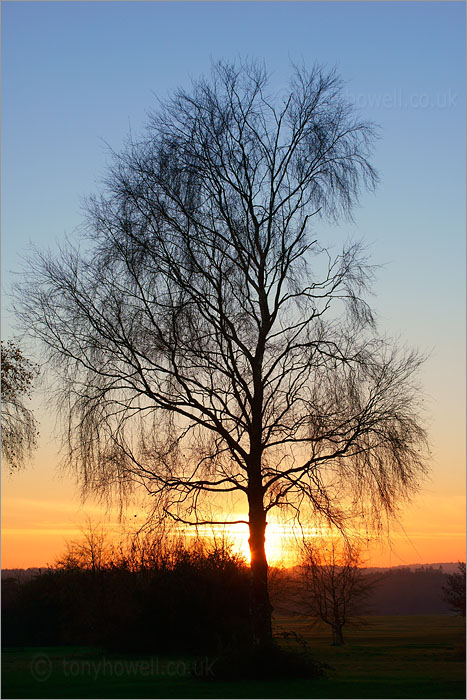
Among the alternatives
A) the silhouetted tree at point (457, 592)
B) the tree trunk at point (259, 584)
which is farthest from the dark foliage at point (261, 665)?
the silhouetted tree at point (457, 592)

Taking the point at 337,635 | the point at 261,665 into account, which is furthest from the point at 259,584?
the point at 337,635

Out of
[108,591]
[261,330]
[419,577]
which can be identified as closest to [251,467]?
[261,330]

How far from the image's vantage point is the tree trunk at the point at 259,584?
45.6ft

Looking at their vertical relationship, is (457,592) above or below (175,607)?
below

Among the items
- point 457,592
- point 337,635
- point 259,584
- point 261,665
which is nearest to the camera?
point 261,665

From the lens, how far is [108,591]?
27094 mm

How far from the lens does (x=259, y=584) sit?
1398 cm

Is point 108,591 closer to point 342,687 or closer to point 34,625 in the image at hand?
point 34,625

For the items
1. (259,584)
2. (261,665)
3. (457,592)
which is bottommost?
(457,592)

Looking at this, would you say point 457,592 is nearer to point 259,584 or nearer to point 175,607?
point 175,607

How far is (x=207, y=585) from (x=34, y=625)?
11.5 m

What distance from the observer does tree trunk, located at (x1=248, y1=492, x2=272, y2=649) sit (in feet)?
45.6

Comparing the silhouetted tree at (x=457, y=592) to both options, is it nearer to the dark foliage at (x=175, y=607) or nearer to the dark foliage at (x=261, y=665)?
the dark foliage at (x=175, y=607)

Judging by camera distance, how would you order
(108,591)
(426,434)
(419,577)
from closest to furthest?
(426,434)
(108,591)
(419,577)
